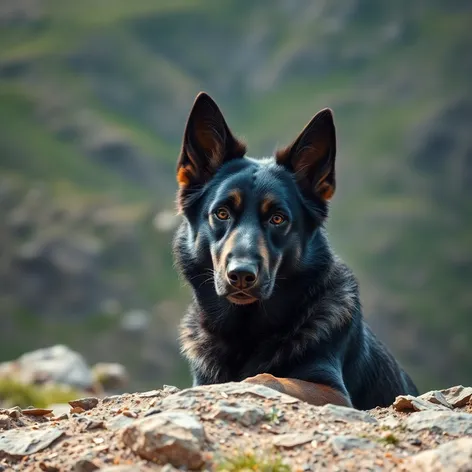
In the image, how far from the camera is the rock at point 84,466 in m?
4.25

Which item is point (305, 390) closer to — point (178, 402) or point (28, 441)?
point (178, 402)

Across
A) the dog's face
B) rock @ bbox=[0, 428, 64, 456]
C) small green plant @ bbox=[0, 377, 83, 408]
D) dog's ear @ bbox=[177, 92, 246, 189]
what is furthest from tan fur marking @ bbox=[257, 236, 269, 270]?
small green plant @ bbox=[0, 377, 83, 408]

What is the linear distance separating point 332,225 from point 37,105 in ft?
88.8

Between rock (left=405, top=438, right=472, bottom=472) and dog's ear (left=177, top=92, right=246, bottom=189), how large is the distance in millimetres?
3594

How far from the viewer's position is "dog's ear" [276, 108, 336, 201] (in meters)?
6.92

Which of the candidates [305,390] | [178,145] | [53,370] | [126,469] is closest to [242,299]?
[305,390]

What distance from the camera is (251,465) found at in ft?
13.1

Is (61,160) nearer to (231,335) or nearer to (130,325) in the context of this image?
(130,325)

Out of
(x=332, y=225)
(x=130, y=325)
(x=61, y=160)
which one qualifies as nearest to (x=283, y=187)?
(x=130, y=325)

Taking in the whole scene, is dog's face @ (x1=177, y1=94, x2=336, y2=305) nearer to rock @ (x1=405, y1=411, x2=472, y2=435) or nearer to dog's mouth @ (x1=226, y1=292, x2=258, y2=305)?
dog's mouth @ (x1=226, y1=292, x2=258, y2=305)

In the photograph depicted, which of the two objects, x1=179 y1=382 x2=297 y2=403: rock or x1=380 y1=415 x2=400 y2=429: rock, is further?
x1=179 y1=382 x2=297 y2=403: rock

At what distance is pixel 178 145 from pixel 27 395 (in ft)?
213

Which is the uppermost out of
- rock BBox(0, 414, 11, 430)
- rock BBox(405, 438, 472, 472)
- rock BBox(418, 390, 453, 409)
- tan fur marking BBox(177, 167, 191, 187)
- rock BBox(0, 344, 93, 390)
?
rock BBox(0, 344, 93, 390)

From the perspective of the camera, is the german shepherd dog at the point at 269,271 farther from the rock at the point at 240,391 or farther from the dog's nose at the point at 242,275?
the rock at the point at 240,391
